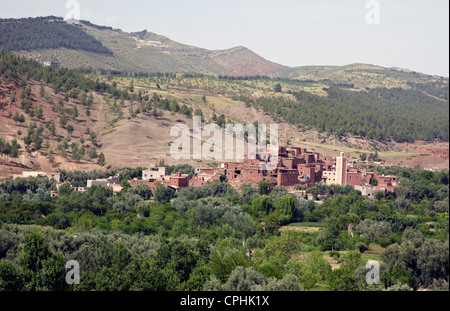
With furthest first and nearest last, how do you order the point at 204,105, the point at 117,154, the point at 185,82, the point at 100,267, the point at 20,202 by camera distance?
the point at 185,82 < the point at 204,105 < the point at 117,154 < the point at 20,202 < the point at 100,267

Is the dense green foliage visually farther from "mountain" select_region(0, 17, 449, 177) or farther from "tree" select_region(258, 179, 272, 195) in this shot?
"tree" select_region(258, 179, 272, 195)

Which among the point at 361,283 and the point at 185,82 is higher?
the point at 185,82

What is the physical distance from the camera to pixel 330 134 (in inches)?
4264

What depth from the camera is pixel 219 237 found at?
45281 mm

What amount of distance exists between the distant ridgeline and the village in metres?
109

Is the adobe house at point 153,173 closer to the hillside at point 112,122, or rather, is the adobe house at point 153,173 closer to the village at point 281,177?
the village at point 281,177

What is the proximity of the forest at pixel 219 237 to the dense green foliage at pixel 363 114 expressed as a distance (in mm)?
30360

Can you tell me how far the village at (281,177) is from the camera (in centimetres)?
6719

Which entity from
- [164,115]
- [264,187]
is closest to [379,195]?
[264,187]

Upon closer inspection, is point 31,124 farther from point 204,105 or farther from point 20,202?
point 204,105

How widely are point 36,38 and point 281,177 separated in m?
129

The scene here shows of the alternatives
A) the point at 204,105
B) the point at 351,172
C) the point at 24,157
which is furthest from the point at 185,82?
the point at 351,172

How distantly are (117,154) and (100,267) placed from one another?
51.5 metres

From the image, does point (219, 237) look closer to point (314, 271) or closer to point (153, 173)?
point (314, 271)
